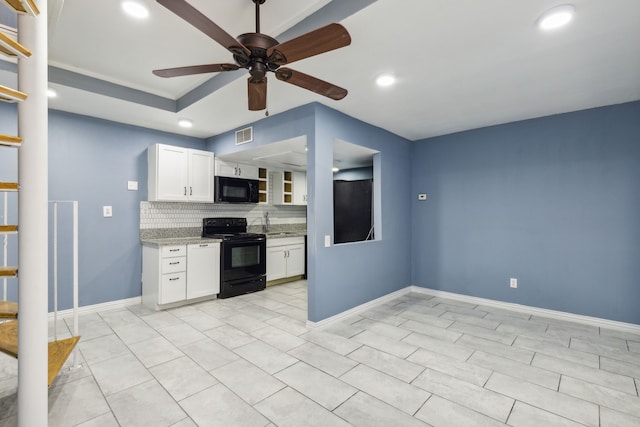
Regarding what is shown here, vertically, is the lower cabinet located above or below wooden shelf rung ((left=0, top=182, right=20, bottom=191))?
below

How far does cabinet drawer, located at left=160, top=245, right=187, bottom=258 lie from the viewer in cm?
377

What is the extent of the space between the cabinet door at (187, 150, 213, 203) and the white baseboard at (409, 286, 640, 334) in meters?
3.70

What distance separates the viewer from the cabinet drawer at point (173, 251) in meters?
3.77

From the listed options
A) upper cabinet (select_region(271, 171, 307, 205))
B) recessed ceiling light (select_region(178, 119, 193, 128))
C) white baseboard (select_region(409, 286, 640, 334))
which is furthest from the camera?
upper cabinet (select_region(271, 171, 307, 205))

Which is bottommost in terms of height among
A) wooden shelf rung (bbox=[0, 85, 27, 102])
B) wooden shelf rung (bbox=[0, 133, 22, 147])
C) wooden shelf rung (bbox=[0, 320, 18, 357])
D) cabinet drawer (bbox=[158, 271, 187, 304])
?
cabinet drawer (bbox=[158, 271, 187, 304])

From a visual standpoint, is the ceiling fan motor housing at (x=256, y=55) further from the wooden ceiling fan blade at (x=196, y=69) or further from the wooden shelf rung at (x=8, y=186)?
the wooden shelf rung at (x=8, y=186)

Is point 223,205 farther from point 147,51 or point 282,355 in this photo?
point 282,355

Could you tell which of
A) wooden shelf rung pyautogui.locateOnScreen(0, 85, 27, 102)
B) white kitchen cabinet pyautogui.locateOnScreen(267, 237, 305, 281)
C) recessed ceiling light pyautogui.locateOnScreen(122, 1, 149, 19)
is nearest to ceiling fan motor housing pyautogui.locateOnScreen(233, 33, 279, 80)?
recessed ceiling light pyautogui.locateOnScreen(122, 1, 149, 19)

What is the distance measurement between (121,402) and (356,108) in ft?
10.9

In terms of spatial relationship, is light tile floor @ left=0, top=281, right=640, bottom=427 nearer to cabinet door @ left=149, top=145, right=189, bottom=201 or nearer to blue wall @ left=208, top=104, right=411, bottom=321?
blue wall @ left=208, top=104, right=411, bottom=321

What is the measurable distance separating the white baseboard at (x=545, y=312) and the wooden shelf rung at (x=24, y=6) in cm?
494

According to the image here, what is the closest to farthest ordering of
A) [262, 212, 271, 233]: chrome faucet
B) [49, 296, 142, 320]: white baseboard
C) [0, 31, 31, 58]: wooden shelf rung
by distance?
1. [0, 31, 31, 58]: wooden shelf rung
2. [49, 296, 142, 320]: white baseboard
3. [262, 212, 271, 233]: chrome faucet

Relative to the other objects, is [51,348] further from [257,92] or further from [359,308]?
[359,308]

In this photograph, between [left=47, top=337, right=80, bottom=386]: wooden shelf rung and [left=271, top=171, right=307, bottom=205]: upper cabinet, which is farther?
[left=271, top=171, right=307, bottom=205]: upper cabinet
